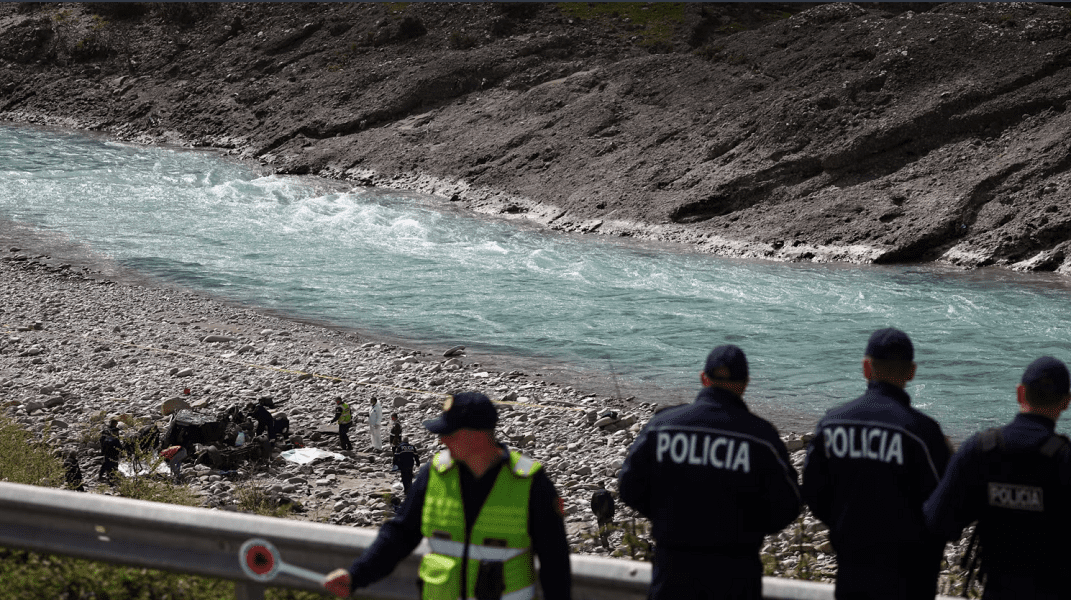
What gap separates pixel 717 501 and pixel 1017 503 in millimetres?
1255

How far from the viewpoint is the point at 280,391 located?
72.7ft

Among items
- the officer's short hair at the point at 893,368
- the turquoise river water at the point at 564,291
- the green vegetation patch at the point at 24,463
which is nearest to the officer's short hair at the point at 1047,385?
the officer's short hair at the point at 893,368

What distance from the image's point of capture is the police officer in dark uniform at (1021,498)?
4840 millimetres

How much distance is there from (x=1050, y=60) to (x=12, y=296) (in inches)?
1364

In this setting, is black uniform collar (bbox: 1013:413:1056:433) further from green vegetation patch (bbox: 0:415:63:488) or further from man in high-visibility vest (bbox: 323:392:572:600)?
green vegetation patch (bbox: 0:415:63:488)

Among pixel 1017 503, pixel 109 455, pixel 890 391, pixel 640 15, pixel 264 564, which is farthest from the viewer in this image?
pixel 640 15

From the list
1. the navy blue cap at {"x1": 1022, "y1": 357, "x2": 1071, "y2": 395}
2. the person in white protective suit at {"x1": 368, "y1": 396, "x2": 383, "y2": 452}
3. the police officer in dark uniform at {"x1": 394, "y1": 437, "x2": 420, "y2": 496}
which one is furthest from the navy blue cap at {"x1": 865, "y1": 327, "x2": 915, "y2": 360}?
the person in white protective suit at {"x1": 368, "y1": 396, "x2": 383, "y2": 452}

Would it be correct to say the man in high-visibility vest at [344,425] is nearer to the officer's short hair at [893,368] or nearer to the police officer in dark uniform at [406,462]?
the police officer in dark uniform at [406,462]

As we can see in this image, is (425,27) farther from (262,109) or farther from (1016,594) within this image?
(1016,594)

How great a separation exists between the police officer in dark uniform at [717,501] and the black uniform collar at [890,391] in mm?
599

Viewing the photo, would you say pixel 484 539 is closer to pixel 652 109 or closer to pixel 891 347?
pixel 891 347

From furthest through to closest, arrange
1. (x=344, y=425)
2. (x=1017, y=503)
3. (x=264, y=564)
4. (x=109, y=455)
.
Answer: (x=344, y=425)
(x=109, y=455)
(x=264, y=564)
(x=1017, y=503)

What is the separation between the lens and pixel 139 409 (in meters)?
20.8

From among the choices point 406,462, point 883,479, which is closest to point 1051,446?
point 883,479
